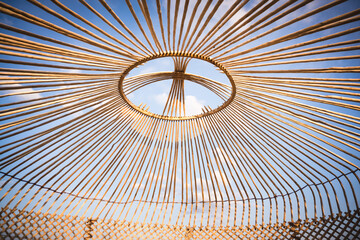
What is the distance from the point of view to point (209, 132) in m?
4.57

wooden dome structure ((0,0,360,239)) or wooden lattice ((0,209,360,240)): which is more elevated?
wooden dome structure ((0,0,360,239))

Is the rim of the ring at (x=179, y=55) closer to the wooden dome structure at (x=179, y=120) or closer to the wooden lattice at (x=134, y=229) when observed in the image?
the wooden dome structure at (x=179, y=120)

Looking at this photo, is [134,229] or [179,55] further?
[134,229]

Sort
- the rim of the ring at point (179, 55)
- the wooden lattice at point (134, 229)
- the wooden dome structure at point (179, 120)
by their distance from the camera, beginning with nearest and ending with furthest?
1. the wooden dome structure at point (179, 120)
2. the rim of the ring at point (179, 55)
3. the wooden lattice at point (134, 229)

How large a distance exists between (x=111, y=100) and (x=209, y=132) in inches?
82.0

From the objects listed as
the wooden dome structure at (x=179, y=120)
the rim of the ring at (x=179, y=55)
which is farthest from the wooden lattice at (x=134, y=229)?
the rim of the ring at (x=179, y=55)

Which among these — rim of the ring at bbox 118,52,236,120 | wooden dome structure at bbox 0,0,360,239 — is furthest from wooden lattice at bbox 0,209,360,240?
rim of the ring at bbox 118,52,236,120

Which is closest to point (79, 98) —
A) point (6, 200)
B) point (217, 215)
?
point (6, 200)

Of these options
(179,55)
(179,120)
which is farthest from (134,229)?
(179,55)

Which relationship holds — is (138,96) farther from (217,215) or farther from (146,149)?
(217,215)

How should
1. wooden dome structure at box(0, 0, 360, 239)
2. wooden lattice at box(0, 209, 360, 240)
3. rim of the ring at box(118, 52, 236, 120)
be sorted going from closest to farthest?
1. wooden dome structure at box(0, 0, 360, 239)
2. rim of the ring at box(118, 52, 236, 120)
3. wooden lattice at box(0, 209, 360, 240)

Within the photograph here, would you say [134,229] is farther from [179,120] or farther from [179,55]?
[179,55]

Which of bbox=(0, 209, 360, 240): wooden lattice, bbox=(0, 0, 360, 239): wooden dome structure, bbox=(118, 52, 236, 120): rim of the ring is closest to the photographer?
bbox=(0, 0, 360, 239): wooden dome structure

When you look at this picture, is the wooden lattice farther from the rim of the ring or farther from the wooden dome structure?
the rim of the ring
